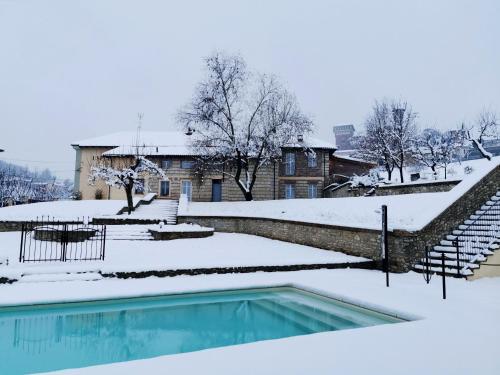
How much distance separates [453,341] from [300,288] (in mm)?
4110

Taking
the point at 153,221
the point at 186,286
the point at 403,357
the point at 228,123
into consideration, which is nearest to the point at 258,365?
the point at 403,357

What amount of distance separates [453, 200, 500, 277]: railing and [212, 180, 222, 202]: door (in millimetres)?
21552

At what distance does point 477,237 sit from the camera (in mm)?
10328

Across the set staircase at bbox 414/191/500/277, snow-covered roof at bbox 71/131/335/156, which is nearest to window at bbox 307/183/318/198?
snow-covered roof at bbox 71/131/335/156

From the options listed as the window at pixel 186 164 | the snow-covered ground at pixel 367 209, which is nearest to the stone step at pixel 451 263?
the snow-covered ground at pixel 367 209

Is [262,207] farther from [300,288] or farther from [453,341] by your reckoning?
[453,341]

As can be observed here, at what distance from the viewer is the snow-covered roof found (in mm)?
29422

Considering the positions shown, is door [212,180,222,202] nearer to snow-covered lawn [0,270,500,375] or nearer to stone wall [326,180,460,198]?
stone wall [326,180,460,198]

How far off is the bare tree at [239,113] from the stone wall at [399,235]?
7861 millimetres

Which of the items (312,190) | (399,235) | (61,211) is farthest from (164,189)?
(399,235)

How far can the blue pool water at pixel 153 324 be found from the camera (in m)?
5.01

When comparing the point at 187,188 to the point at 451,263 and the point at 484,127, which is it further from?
the point at 484,127

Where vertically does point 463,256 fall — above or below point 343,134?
below

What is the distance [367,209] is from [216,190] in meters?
18.3
